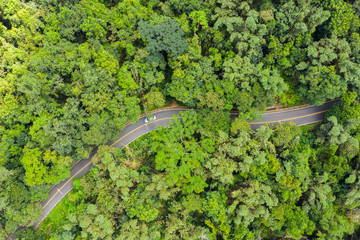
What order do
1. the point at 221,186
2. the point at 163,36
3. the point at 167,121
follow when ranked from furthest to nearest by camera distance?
the point at 167,121
the point at 163,36
the point at 221,186

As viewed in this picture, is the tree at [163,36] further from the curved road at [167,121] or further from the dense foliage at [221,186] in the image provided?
the curved road at [167,121]

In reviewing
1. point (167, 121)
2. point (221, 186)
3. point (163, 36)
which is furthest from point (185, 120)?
point (163, 36)

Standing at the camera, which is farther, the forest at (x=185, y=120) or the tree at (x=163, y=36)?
the tree at (x=163, y=36)

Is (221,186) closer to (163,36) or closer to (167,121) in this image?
(167,121)

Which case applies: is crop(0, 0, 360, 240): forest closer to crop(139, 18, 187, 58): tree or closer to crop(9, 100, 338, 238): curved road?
crop(139, 18, 187, 58): tree

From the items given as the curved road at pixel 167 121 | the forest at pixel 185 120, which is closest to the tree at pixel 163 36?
the forest at pixel 185 120

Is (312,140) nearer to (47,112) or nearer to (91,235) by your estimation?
(91,235)

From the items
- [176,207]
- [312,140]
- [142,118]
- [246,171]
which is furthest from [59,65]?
[312,140]

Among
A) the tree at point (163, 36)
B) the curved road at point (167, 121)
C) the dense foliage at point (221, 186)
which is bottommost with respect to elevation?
the dense foliage at point (221, 186)

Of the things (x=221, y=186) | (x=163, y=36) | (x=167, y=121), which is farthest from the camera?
(x=167, y=121)
